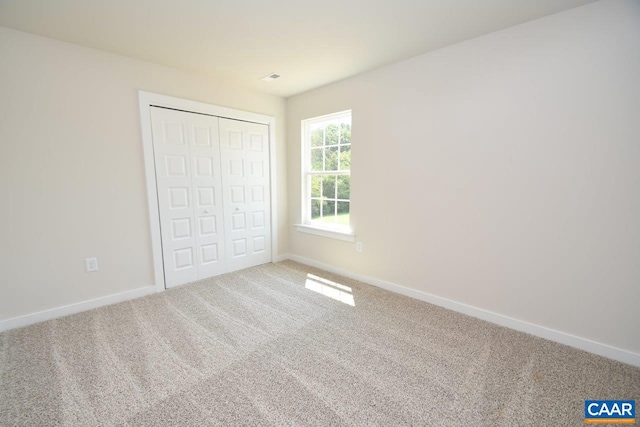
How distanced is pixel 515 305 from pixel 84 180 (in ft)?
13.4

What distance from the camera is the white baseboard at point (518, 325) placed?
1854mm

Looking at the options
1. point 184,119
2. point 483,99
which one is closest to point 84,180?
point 184,119

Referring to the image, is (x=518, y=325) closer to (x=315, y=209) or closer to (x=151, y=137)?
(x=315, y=209)

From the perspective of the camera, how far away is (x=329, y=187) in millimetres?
3668

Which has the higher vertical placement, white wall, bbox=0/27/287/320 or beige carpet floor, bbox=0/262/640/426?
white wall, bbox=0/27/287/320

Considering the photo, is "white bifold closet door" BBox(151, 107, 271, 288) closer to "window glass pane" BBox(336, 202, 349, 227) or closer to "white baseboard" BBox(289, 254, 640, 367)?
"window glass pane" BBox(336, 202, 349, 227)

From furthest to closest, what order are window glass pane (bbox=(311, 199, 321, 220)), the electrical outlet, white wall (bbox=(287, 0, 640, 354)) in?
1. window glass pane (bbox=(311, 199, 321, 220))
2. the electrical outlet
3. white wall (bbox=(287, 0, 640, 354))

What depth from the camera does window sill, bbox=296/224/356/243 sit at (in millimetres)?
3371

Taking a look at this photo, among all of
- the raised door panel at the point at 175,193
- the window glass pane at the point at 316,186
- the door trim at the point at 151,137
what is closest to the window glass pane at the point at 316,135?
the window glass pane at the point at 316,186

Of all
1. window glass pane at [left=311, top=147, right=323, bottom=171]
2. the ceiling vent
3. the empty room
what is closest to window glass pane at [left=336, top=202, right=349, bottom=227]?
the empty room

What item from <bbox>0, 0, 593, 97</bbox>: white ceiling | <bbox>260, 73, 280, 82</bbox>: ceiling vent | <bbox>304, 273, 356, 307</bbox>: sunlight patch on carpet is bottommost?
<bbox>304, 273, 356, 307</bbox>: sunlight patch on carpet

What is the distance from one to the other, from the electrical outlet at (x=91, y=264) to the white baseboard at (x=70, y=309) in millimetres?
313

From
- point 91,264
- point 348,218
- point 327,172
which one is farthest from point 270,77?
point 91,264

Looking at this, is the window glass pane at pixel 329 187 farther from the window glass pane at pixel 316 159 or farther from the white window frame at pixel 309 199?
the window glass pane at pixel 316 159
